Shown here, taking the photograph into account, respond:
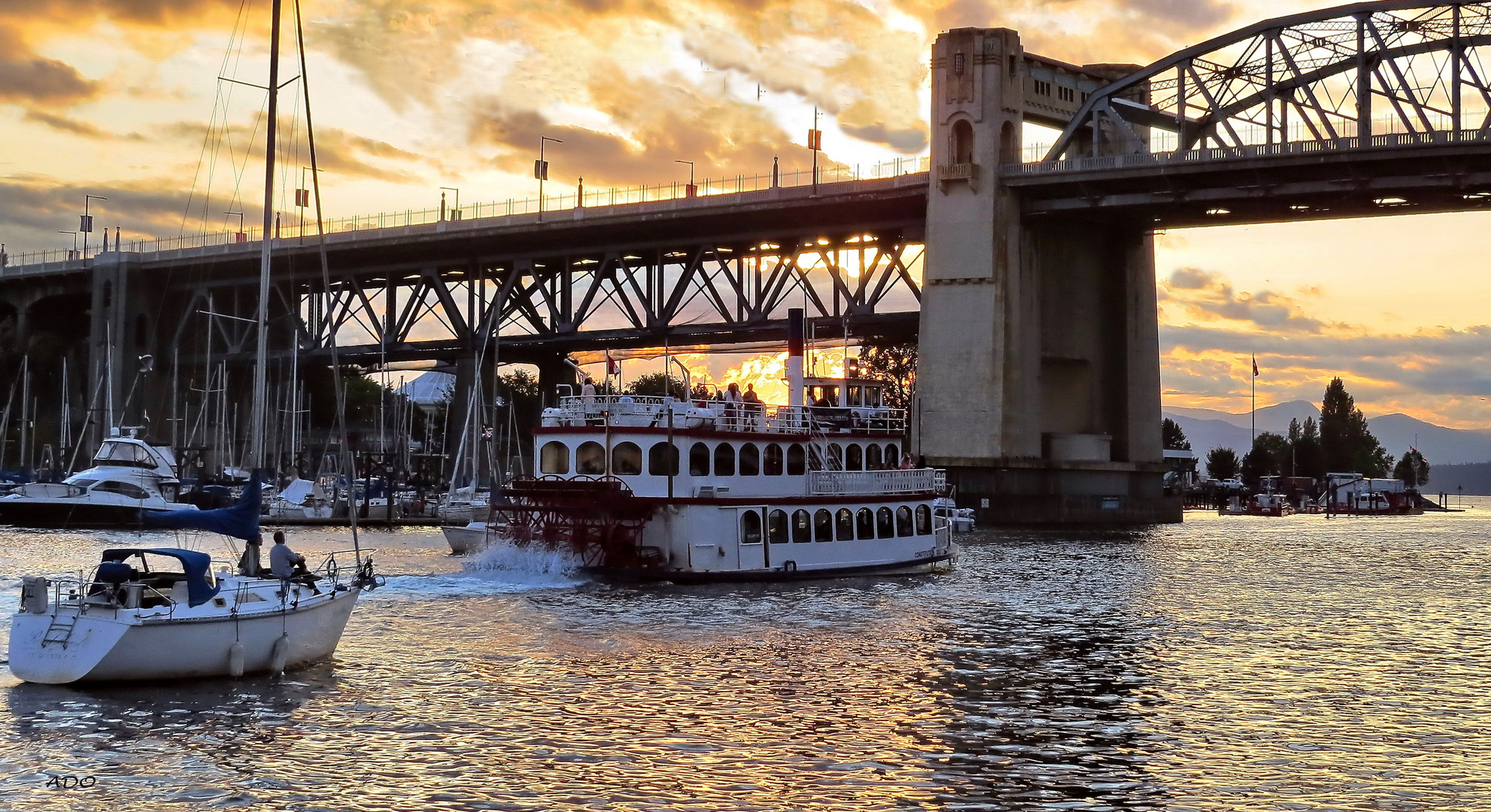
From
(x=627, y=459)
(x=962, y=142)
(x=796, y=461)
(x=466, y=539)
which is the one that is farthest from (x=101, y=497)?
(x=962, y=142)

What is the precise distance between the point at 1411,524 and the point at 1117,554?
241 feet

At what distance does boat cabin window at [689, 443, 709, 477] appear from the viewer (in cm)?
4378

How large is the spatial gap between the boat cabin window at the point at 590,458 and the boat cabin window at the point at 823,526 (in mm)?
7049

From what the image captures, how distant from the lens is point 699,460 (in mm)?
43938

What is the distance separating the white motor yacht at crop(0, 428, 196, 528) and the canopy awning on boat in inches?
1987

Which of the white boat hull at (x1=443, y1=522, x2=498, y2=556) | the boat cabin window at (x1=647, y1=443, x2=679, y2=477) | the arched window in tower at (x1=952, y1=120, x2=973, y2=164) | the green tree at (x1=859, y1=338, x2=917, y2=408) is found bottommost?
the white boat hull at (x1=443, y1=522, x2=498, y2=556)

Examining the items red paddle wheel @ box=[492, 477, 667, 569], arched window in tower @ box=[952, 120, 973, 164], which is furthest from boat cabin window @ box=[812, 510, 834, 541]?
arched window in tower @ box=[952, 120, 973, 164]

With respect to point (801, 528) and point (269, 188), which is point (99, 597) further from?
point (801, 528)

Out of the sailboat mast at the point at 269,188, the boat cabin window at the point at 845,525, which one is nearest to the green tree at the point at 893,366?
the boat cabin window at the point at 845,525

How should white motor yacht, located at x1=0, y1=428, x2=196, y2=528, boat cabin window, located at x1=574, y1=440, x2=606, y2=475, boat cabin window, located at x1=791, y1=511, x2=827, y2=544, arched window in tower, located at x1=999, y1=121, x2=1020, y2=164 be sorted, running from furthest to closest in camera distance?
1. arched window in tower, located at x1=999, y1=121, x2=1020, y2=164
2. white motor yacht, located at x1=0, y1=428, x2=196, y2=528
3. boat cabin window, located at x1=791, y1=511, x2=827, y2=544
4. boat cabin window, located at x1=574, y1=440, x2=606, y2=475

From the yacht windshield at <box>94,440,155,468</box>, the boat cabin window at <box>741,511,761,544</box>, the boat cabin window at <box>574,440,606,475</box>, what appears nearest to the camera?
the boat cabin window at <box>574,440,606,475</box>

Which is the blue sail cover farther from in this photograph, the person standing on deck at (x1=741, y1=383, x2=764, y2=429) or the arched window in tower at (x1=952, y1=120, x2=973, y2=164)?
the arched window in tower at (x1=952, y1=120, x2=973, y2=164)

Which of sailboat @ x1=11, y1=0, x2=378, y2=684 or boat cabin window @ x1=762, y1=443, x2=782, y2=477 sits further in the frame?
boat cabin window @ x1=762, y1=443, x2=782, y2=477

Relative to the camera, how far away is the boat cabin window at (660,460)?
43.5 meters
